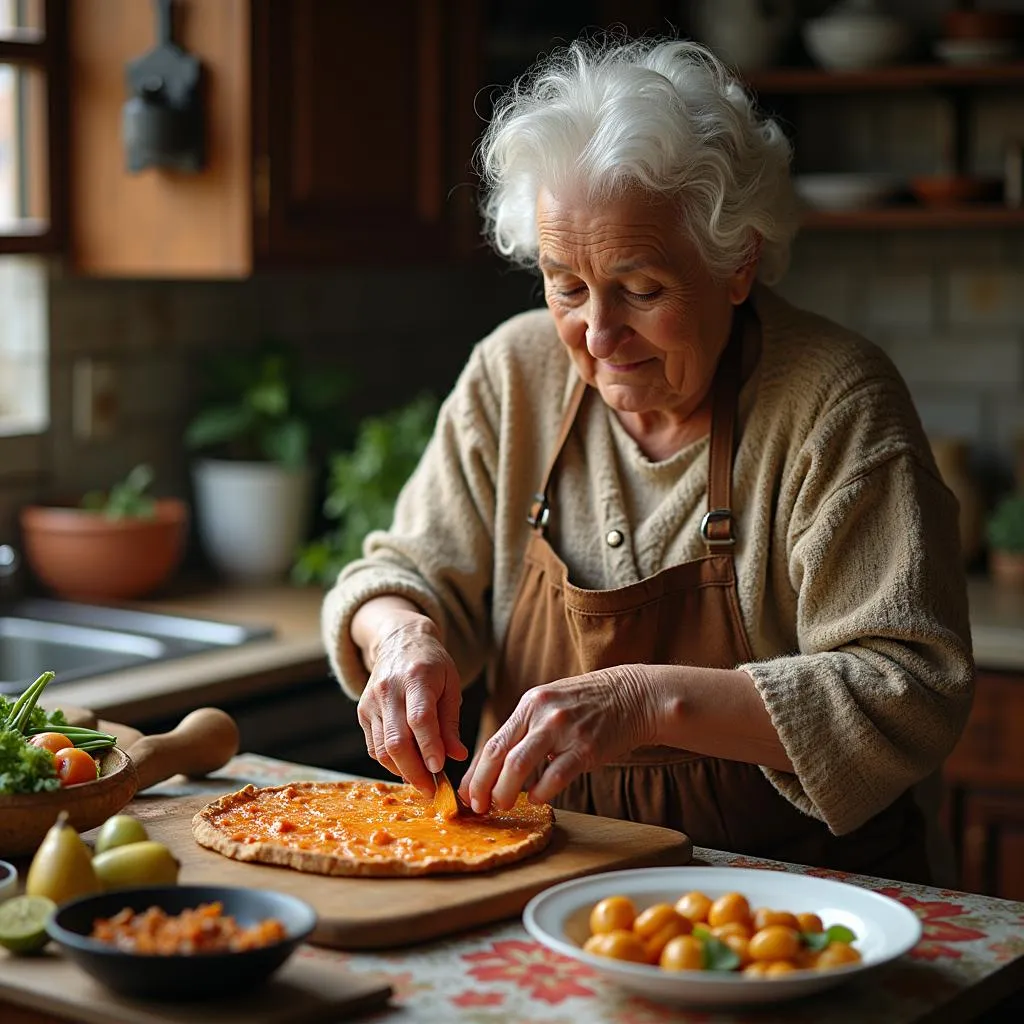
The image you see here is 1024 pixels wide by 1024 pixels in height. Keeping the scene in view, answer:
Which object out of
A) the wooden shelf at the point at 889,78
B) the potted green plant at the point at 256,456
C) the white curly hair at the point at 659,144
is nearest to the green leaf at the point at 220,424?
the potted green plant at the point at 256,456

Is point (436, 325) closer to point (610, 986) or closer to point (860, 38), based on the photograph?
point (860, 38)

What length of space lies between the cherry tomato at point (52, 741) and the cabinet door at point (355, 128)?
143cm

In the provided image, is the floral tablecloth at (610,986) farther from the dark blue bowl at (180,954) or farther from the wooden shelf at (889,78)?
the wooden shelf at (889,78)

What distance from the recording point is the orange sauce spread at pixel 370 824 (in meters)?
1.56

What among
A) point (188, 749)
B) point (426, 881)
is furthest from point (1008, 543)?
point (426, 881)

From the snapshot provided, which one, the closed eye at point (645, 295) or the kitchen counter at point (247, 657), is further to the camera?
the kitchen counter at point (247, 657)

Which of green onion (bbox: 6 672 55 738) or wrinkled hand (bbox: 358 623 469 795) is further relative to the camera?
wrinkled hand (bbox: 358 623 469 795)

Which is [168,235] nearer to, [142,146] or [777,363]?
[142,146]

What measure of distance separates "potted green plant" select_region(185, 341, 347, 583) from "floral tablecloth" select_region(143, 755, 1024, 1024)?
1.86m

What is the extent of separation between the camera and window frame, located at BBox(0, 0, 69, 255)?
2967mm

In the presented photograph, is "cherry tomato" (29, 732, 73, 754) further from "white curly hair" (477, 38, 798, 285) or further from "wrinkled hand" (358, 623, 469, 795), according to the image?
"white curly hair" (477, 38, 798, 285)

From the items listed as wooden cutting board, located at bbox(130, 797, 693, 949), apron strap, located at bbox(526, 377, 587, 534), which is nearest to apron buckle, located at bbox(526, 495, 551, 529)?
apron strap, located at bbox(526, 377, 587, 534)

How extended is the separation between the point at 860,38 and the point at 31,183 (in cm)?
164

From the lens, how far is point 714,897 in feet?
4.73
